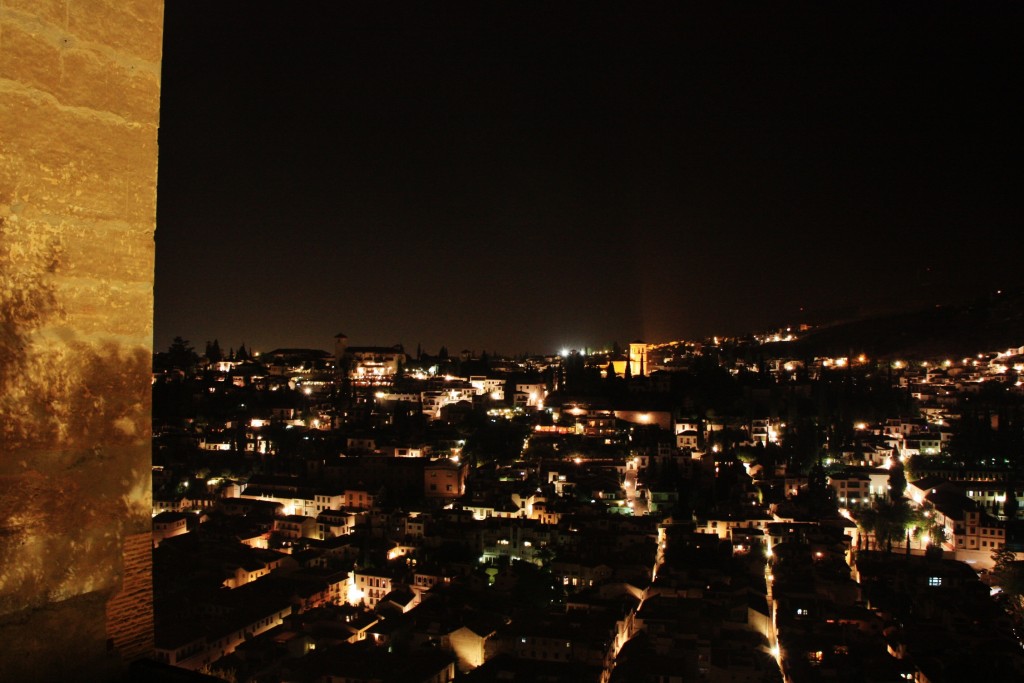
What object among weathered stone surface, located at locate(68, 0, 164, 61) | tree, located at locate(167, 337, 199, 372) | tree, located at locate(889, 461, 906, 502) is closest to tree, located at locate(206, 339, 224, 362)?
tree, located at locate(167, 337, 199, 372)

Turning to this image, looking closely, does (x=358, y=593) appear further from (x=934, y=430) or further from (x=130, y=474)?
(x=934, y=430)

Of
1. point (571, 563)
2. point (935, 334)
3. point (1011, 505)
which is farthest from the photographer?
point (935, 334)

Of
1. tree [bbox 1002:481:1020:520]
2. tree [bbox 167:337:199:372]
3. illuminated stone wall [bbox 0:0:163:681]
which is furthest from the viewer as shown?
tree [bbox 167:337:199:372]

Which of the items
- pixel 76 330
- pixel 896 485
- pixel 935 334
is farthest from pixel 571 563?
pixel 935 334

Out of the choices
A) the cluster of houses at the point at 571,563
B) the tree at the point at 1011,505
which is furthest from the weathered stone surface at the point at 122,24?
the tree at the point at 1011,505

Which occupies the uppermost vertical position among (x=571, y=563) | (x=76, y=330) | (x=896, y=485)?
(x=76, y=330)

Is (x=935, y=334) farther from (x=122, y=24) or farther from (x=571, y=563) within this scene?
(x=122, y=24)

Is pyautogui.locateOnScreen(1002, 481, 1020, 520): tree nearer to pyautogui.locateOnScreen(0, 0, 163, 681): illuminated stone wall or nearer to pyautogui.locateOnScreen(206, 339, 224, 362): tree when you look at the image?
pyautogui.locateOnScreen(0, 0, 163, 681): illuminated stone wall

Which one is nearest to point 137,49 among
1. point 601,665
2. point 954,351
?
point 601,665
